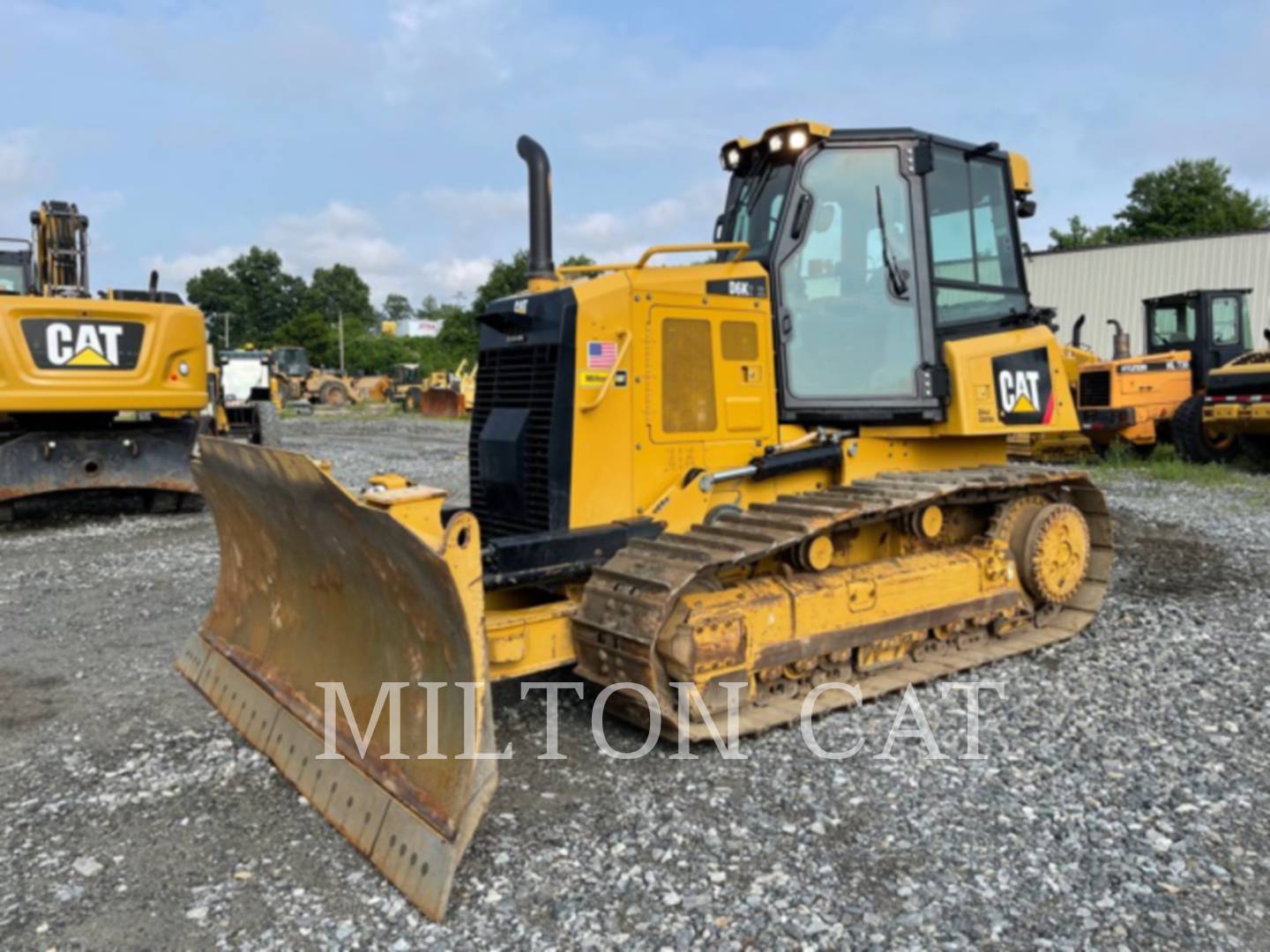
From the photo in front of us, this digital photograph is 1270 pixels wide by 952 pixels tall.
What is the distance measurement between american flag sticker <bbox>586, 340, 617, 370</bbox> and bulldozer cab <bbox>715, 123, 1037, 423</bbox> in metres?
0.90

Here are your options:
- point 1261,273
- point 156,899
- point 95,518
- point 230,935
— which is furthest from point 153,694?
point 1261,273

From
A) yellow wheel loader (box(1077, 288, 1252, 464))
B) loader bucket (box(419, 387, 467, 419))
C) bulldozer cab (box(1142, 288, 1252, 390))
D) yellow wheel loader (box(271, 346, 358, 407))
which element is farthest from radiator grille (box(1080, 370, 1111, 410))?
yellow wheel loader (box(271, 346, 358, 407))

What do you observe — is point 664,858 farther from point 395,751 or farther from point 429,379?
point 429,379

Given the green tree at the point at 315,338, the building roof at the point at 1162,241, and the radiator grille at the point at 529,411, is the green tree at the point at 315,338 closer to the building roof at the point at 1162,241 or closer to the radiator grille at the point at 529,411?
the building roof at the point at 1162,241

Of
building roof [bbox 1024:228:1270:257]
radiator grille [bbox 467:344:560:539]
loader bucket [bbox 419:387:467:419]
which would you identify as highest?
building roof [bbox 1024:228:1270:257]

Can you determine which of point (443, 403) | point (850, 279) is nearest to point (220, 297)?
point (443, 403)

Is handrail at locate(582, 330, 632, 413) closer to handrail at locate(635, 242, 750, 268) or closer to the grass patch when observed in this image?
handrail at locate(635, 242, 750, 268)

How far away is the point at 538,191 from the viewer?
4891 mm

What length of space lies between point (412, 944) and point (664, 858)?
89cm

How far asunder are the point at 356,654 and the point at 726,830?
1.64 metres

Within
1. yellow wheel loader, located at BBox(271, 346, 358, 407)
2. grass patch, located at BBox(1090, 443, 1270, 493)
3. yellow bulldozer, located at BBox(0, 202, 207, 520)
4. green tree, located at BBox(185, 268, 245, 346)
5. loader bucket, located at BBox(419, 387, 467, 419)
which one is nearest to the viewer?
yellow bulldozer, located at BBox(0, 202, 207, 520)

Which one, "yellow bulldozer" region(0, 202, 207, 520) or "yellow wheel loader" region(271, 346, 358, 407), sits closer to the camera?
"yellow bulldozer" region(0, 202, 207, 520)

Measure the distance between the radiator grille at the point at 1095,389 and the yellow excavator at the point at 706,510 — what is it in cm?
1045

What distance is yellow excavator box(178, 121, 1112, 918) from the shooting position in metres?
3.67
